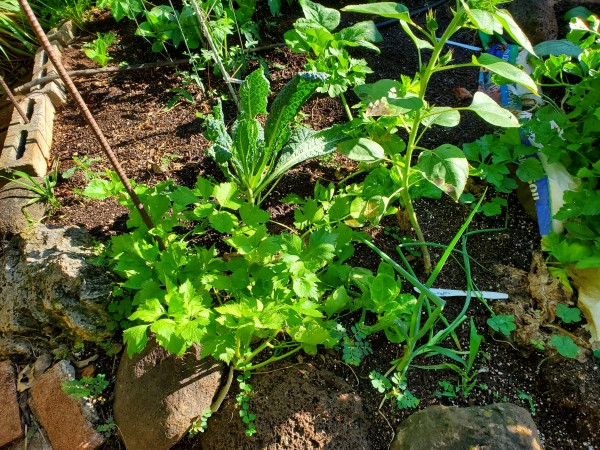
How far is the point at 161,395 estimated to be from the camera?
1.80m

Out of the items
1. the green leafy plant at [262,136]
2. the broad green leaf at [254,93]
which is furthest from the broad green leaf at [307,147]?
the broad green leaf at [254,93]

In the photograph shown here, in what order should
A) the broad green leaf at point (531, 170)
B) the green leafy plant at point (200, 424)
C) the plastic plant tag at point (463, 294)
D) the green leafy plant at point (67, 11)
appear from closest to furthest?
1. the green leafy plant at point (200, 424)
2. the plastic plant tag at point (463, 294)
3. the broad green leaf at point (531, 170)
4. the green leafy plant at point (67, 11)

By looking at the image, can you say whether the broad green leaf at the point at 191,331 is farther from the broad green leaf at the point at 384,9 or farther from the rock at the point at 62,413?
the broad green leaf at the point at 384,9

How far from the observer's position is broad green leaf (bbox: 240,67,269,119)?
2049mm

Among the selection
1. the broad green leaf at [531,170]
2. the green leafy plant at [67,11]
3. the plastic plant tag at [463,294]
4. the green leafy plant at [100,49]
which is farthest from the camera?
the green leafy plant at [67,11]

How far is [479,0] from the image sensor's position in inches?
58.4

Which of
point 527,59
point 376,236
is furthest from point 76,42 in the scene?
point 527,59

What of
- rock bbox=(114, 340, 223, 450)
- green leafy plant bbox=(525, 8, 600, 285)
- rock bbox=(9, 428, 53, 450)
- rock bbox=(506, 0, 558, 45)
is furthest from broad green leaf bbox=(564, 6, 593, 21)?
rock bbox=(9, 428, 53, 450)

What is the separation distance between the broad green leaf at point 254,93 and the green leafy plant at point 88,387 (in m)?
1.30

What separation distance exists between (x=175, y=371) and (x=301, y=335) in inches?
21.0

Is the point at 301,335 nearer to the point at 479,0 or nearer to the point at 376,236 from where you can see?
the point at 376,236

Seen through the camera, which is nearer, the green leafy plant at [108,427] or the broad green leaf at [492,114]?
the broad green leaf at [492,114]

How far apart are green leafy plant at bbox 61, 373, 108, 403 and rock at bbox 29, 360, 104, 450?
4cm

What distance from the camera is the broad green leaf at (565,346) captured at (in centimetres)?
183
